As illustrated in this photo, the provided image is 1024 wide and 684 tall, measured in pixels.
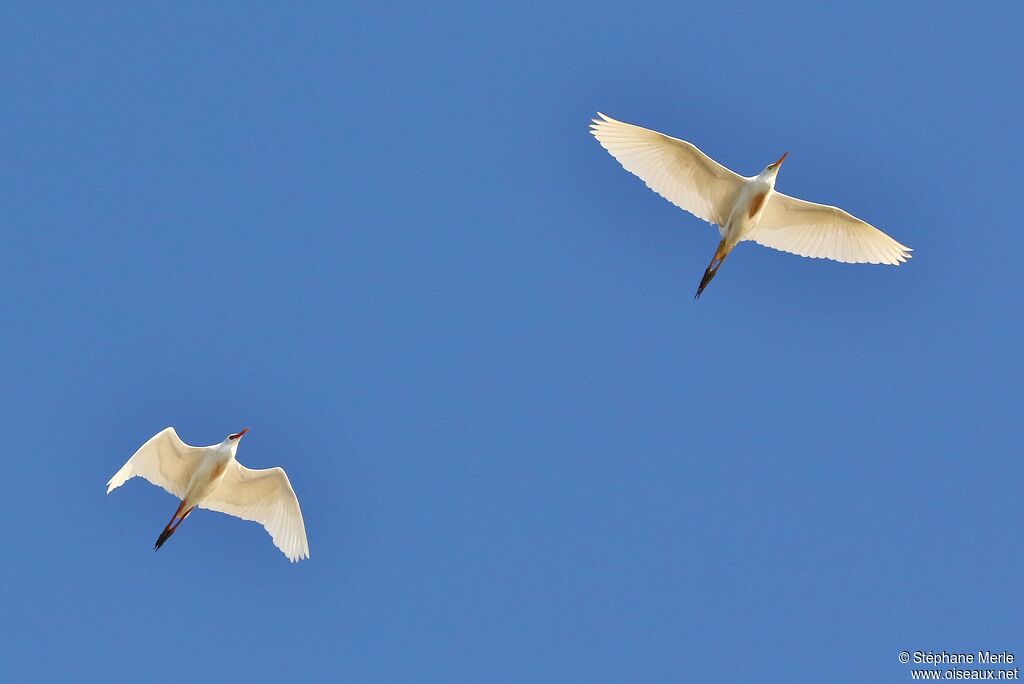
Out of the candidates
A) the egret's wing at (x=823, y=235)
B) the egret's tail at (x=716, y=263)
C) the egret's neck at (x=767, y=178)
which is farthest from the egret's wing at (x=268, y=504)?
the egret's neck at (x=767, y=178)

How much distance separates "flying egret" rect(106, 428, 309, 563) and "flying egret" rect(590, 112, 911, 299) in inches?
251

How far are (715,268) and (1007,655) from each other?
633cm

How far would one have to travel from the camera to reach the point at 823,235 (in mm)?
19734

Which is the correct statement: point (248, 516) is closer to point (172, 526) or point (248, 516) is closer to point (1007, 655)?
point (172, 526)

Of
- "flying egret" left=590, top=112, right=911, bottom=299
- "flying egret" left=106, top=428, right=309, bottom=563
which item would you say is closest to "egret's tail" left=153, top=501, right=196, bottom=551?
"flying egret" left=106, top=428, right=309, bottom=563

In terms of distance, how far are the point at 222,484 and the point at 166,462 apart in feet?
2.97

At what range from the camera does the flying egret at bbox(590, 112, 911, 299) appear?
18953 millimetres

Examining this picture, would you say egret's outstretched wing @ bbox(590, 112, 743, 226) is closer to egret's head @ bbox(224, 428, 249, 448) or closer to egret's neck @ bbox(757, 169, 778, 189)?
egret's neck @ bbox(757, 169, 778, 189)

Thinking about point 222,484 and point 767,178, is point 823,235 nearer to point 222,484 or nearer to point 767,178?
point 767,178

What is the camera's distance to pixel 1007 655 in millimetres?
18516

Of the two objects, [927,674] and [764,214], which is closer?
[927,674]

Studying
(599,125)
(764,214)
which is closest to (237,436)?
(599,125)

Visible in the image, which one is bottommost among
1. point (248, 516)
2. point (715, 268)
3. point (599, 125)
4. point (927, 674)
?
point (927, 674)

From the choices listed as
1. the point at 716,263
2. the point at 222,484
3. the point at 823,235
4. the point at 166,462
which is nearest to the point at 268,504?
the point at 222,484
